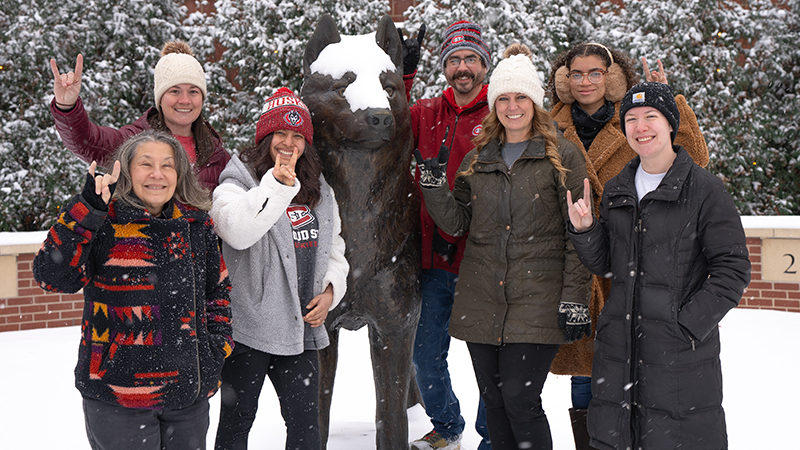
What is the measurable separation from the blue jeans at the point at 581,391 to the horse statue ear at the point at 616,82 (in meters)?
1.41

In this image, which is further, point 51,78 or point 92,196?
point 51,78

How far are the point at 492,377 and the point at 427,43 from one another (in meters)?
6.44

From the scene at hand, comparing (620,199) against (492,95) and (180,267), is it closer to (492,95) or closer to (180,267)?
(492,95)

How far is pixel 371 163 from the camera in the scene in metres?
2.78

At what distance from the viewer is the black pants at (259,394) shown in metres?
2.33

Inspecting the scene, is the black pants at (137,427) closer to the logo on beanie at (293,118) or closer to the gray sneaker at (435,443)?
the logo on beanie at (293,118)

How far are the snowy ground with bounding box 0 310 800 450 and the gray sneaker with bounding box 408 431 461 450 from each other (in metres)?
0.07

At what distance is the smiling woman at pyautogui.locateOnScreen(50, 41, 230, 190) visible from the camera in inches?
108

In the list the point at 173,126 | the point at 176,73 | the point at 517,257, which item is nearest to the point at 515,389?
the point at 517,257

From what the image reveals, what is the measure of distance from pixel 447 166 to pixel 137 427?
1909 millimetres

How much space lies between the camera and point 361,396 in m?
A: 4.44

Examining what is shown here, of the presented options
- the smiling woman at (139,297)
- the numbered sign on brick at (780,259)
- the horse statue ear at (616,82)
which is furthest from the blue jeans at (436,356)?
the numbered sign on brick at (780,259)

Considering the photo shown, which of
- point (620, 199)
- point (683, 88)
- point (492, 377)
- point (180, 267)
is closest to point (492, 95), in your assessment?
point (620, 199)

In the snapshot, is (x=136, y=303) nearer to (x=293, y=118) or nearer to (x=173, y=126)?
(x=293, y=118)
